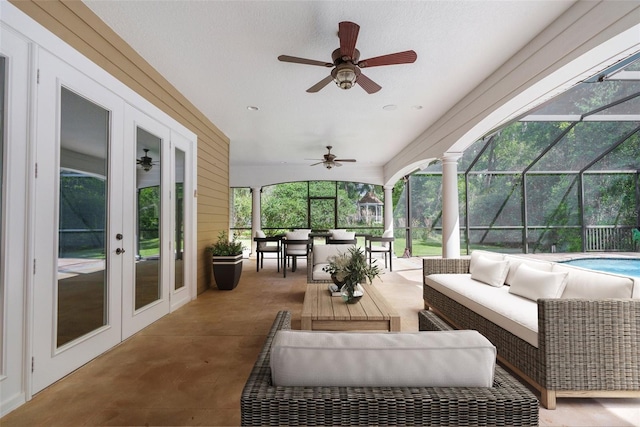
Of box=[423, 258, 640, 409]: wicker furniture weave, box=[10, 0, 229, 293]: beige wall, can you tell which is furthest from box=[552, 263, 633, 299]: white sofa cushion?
box=[10, 0, 229, 293]: beige wall

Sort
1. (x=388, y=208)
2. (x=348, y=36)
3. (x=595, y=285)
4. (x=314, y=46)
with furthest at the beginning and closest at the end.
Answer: (x=388, y=208) → (x=314, y=46) → (x=348, y=36) → (x=595, y=285)

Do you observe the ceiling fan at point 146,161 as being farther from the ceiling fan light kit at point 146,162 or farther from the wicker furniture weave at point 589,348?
the wicker furniture weave at point 589,348

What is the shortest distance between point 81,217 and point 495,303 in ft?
11.6

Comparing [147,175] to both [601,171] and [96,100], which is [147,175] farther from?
[601,171]

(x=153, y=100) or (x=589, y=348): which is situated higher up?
(x=153, y=100)

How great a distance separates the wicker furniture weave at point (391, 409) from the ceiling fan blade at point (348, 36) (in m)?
2.55

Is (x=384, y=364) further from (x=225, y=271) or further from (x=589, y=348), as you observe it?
(x=225, y=271)

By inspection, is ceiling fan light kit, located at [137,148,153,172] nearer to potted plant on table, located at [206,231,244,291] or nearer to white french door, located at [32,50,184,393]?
white french door, located at [32,50,184,393]

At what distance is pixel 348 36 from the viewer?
252 centimetres

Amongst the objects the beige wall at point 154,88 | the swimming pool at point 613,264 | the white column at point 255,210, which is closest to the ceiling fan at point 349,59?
the beige wall at point 154,88

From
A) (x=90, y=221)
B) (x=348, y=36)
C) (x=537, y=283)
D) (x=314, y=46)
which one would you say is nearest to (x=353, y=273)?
(x=537, y=283)

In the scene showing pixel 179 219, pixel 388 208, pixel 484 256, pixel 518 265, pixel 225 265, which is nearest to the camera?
pixel 518 265

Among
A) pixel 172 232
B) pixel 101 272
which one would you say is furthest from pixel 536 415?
pixel 172 232

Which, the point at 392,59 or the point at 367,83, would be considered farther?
the point at 367,83
